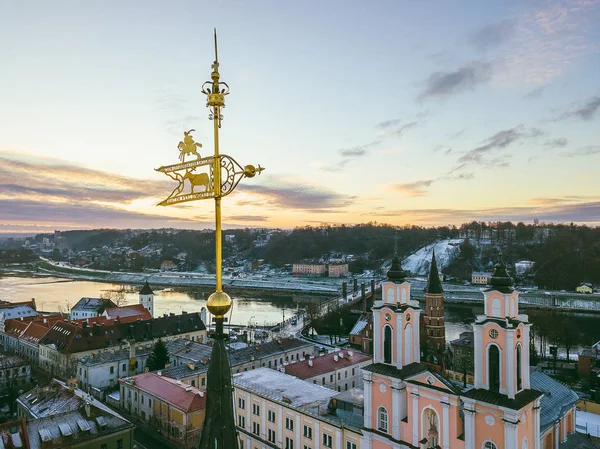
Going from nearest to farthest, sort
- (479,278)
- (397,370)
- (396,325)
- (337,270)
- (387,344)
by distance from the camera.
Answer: (397,370)
(396,325)
(387,344)
(479,278)
(337,270)

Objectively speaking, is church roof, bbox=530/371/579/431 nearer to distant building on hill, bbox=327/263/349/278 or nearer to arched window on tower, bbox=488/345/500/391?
arched window on tower, bbox=488/345/500/391

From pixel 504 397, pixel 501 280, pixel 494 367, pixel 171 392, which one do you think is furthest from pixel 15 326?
pixel 501 280

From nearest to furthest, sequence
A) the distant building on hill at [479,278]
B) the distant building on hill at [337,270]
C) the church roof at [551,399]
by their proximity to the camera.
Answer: the church roof at [551,399]
the distant building on hill at [479,278]
the distant building on hill at [337,270]

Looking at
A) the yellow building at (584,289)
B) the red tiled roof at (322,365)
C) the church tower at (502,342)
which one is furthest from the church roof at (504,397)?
the yellow building at (584,289)

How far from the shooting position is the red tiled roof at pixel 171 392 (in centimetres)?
2220

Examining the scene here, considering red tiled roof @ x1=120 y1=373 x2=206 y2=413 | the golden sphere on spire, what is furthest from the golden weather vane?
red tiled roof @ x1=120 y1=373 x2=206 y2=413

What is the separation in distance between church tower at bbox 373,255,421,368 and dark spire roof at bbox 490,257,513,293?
368cm

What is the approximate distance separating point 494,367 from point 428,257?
112m

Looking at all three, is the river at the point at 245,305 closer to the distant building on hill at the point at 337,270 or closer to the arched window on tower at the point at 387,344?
the arched window on tower at the point at 387,344

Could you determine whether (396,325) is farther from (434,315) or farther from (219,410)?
(434,315)

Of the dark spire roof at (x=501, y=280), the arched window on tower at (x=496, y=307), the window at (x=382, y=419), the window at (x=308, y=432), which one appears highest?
the dark spire roof at (x=501, y=280)

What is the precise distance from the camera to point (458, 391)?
15258mm

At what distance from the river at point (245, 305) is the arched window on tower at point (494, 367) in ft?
98.4

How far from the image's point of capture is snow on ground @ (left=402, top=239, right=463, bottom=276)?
4444 inches
